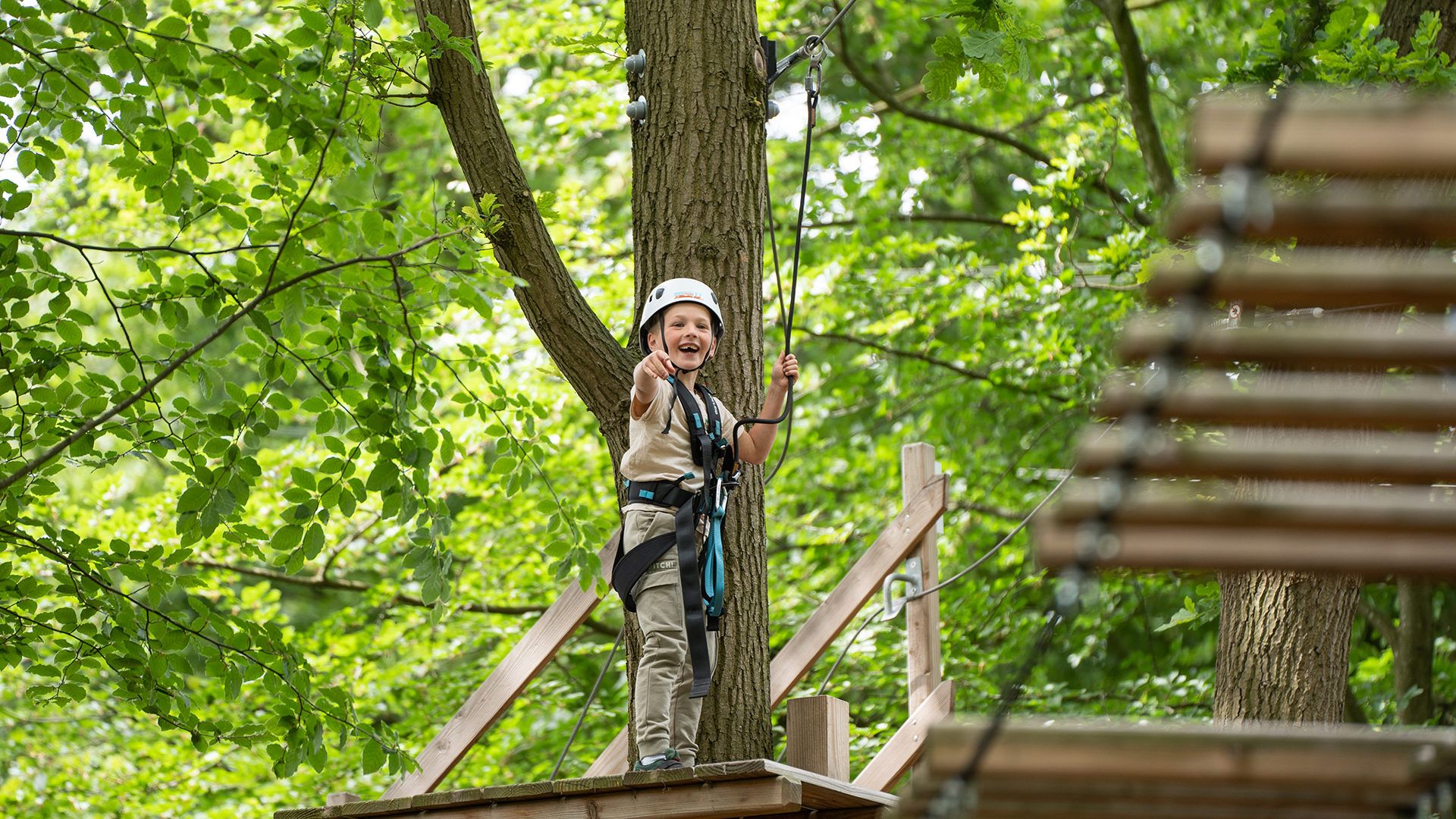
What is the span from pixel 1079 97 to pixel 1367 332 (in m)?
8.29

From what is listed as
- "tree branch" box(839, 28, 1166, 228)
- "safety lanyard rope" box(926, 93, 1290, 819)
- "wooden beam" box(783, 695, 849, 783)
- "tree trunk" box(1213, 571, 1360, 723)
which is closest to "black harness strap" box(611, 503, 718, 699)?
"wooden beam" box(783, 695, 849, 783)

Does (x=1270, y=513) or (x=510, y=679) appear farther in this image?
(x=510, y=679)

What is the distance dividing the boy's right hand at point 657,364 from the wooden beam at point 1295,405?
2292mm

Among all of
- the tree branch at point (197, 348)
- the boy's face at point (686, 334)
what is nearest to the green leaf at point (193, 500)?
the tree branch at point (197, 348)

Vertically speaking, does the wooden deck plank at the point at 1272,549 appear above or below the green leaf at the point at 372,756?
above

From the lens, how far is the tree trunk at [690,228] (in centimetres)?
394

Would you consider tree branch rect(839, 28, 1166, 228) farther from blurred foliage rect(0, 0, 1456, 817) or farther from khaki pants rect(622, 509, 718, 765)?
khaki pants rect(622, 509, 718, 765)

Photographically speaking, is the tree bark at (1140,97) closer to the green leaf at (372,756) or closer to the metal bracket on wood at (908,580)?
the metal bracket on wood at (908,580)

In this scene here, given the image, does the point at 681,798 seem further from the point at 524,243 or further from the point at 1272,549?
the point at 1272,549

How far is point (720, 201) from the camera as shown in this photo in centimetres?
421

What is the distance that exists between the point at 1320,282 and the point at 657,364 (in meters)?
2.42

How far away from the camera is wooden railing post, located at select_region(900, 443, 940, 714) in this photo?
14.4 ft

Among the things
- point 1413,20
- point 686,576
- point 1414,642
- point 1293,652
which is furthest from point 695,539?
point 1414,642

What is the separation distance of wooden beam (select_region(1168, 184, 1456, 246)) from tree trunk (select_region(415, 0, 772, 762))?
108 inches
